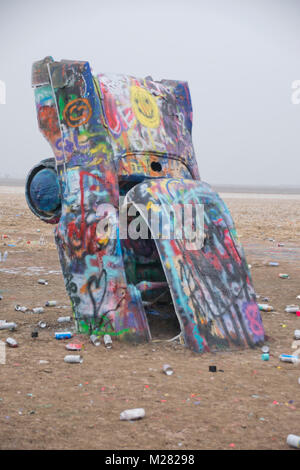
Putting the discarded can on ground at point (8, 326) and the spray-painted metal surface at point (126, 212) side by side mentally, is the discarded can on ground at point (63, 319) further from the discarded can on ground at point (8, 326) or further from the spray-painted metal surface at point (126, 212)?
the spray-painted metal surface at point (126, 212)

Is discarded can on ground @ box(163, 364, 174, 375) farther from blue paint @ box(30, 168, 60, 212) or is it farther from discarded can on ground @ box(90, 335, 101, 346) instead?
blue paint @ box(30, 168, 60, 212)

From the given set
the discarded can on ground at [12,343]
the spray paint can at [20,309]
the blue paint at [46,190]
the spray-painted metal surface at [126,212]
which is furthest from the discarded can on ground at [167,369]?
the spray paint can at [20,309]

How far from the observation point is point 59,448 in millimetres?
3650

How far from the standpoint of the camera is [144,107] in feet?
23.8

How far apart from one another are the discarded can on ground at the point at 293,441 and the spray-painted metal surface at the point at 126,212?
2.00m

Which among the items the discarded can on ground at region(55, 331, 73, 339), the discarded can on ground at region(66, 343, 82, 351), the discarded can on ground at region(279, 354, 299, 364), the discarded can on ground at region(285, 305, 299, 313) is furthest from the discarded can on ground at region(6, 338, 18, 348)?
the discarded can on ground at region(285, 305, 299, 313)

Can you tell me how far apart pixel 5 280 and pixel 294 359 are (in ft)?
20.4

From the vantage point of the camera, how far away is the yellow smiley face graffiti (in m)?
7.12

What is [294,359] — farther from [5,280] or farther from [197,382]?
[5,280]

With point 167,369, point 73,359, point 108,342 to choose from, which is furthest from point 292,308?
point 73,359

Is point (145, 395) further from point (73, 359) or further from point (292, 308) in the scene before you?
point (292, 308)

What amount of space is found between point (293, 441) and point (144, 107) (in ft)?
16.0

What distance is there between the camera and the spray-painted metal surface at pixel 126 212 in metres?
6.02
